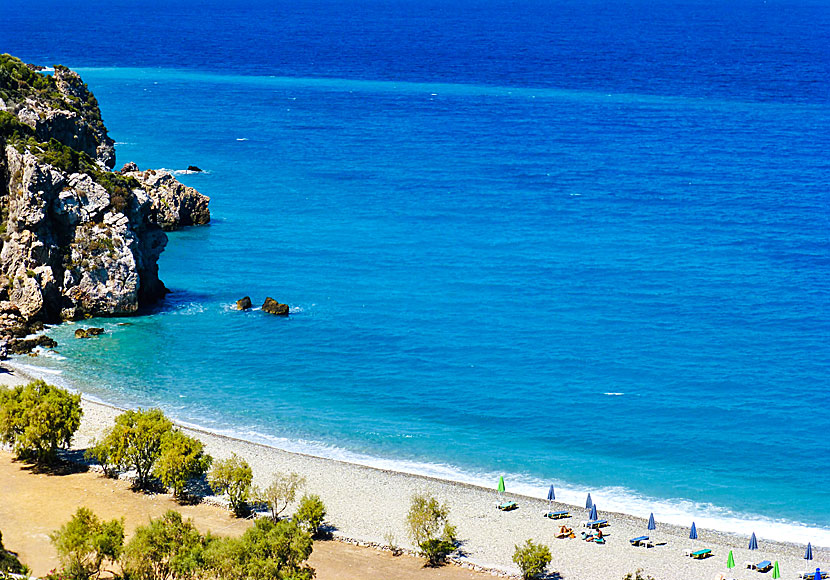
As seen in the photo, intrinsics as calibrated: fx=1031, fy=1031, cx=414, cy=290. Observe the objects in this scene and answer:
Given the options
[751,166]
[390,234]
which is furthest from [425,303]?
[751,166]

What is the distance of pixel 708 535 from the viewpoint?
170 feet

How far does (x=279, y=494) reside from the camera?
2007 inches

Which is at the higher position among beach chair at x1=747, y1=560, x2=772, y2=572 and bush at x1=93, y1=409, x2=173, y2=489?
bush at x1=93, y1=409, x2=173, y2=489

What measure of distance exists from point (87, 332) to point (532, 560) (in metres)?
42.5

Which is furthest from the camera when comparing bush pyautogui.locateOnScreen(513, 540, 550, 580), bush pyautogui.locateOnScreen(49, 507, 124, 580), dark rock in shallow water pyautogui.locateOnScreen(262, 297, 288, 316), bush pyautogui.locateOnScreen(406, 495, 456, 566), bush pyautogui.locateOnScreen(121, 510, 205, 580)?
dark rock in shallow water pyautogui.locateOnScreen(262, 297, 288, 316)

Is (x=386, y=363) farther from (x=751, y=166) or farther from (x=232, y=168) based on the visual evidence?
(x=751, y=166)

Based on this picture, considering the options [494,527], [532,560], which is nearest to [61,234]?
[494,527]

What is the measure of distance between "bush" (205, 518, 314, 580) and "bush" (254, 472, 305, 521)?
5.85 meters

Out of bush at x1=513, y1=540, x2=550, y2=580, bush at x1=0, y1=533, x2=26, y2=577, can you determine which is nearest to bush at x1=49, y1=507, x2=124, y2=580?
bush at x1=0, y1=533, x2=26, y2=577

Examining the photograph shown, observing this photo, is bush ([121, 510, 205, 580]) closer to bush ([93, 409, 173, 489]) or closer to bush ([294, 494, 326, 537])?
bush ([294, 494, 326, 537])

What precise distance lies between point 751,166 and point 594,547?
311 feet

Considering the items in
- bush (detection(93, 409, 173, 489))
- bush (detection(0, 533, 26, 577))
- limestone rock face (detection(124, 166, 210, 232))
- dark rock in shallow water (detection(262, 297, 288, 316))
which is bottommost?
bush (detection(0, 533, 26, 577))

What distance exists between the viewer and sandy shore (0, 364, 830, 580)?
157 ft

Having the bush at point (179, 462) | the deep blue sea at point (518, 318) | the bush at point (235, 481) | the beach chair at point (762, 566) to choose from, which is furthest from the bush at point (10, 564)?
the beach chair at point (762, 566)
